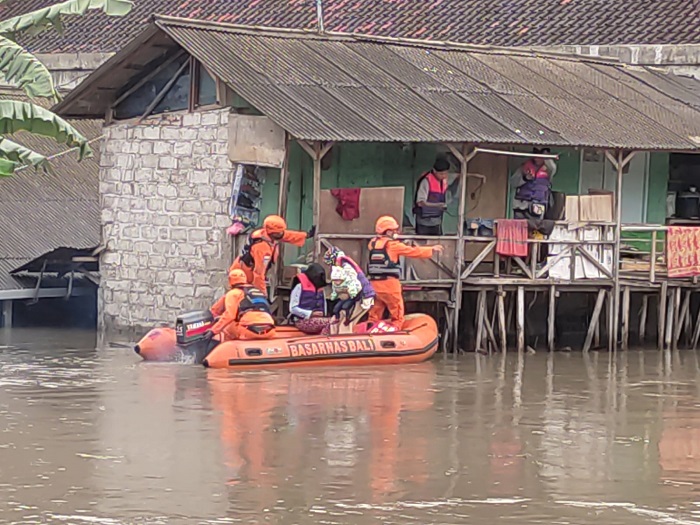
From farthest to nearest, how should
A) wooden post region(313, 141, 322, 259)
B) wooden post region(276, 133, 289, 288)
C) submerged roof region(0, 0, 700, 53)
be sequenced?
1. submerged roof region(0, 0, 700, 53)
2. wooden post region(276, 133, 289, 288)
3. wooden post region(313, 141, 322, 259)

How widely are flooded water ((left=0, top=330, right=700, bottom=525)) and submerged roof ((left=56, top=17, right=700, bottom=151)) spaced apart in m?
3.16

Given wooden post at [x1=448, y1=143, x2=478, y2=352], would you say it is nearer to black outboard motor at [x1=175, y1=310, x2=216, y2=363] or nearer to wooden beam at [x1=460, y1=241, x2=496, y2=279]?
wooden beam at [x1=460, y1=241, x2=496, y2=279]

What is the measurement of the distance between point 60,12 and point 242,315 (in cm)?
442

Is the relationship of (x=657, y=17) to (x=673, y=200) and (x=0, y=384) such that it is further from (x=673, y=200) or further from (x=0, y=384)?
(x=0, y=384)

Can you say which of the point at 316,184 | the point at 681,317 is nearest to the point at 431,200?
the point at 316,184

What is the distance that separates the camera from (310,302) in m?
18.4

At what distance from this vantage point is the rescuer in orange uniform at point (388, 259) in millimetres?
18578

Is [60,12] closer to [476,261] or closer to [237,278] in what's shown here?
[237,278]

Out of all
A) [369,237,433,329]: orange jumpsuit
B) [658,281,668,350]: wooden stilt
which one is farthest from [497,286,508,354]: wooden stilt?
[658,281,668,350]: wooden stilt

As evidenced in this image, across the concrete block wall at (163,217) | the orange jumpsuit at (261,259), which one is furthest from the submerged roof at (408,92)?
the orange jumpsuit at (261,259)

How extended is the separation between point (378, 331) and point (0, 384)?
464 centimetres

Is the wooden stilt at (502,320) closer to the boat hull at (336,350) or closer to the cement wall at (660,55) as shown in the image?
the boat hull at (336,350)

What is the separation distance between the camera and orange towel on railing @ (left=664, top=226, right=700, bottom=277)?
21.5m

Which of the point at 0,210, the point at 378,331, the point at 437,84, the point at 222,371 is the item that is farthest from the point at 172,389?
the point at 0,210
